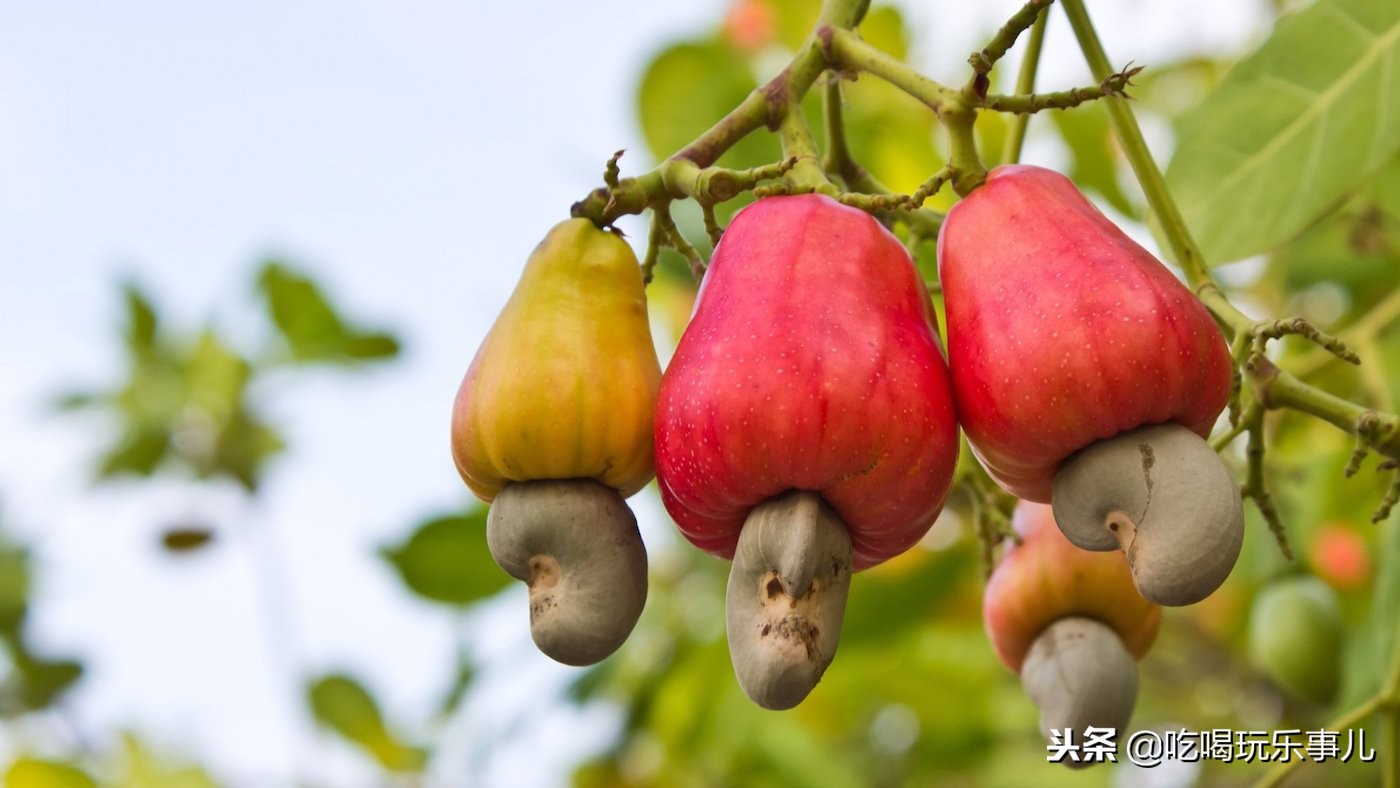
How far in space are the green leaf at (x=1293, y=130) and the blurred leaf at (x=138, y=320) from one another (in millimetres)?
2086

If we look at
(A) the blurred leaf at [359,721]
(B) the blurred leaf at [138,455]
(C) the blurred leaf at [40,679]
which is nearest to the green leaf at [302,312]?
(B) the blurred leaf at [138,455]

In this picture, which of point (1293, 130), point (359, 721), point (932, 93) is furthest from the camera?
point (359, 721)

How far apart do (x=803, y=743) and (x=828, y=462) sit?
1245 mm

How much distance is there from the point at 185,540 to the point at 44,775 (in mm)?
603

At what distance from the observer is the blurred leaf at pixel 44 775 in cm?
203

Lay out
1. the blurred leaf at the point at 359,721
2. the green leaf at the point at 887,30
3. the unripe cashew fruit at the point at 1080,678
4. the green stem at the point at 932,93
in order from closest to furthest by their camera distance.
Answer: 1. the green stem at the point at 932,93
2. the unripe cashew fruit at the point at 1080,678
3. the green leaf at the point at 887,30
4. the blurred leaf at the point at 359,721

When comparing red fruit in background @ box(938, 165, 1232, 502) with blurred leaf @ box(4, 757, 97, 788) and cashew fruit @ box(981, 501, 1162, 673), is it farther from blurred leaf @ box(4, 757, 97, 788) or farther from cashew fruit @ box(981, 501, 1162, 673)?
blurred leaf @ box(4, 757, 97, 788)

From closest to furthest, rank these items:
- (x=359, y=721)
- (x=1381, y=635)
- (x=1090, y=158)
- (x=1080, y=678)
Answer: (x=1080, y=678) → (x=1381, y=635) → (x=1090, y=158) → (x=359, y=721)

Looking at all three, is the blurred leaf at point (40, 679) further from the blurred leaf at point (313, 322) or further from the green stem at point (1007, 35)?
the green stem at point (1007, 35)

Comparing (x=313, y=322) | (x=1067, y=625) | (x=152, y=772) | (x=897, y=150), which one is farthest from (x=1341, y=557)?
(x=152, y=772)

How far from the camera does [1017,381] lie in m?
0.81

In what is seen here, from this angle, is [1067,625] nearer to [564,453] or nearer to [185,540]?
[564,453]

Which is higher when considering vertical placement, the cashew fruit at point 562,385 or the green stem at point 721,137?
the green stem at point 721,137

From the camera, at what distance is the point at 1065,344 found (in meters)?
0.80
